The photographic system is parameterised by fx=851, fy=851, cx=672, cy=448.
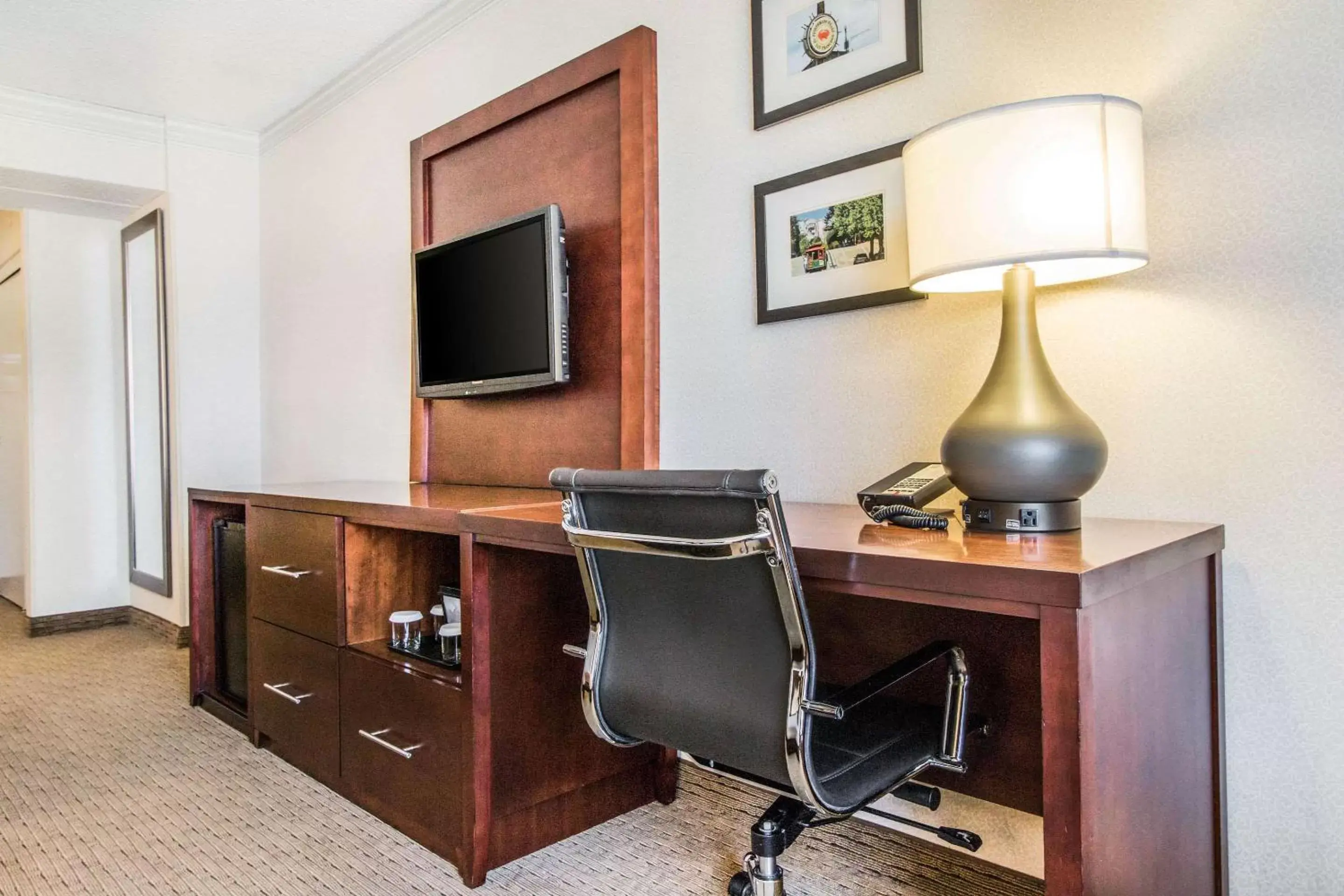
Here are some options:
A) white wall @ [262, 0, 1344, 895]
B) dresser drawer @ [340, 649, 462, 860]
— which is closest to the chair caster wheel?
dresser drawer @ [340, 649, 462, 860]

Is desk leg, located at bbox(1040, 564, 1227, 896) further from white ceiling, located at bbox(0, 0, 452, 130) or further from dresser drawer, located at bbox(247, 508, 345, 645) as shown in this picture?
white ceiling, located at bbox(0, 0, 452, 130)

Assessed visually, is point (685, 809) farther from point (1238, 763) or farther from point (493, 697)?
point (1238, 763)

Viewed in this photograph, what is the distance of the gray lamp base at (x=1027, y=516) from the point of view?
1.27 meters

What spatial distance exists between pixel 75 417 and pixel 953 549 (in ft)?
15.7

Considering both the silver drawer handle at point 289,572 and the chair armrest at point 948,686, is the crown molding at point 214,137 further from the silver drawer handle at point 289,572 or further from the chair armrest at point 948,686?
the chair armrest at point 948,686

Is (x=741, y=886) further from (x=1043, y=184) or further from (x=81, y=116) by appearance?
(x=81, y=116)

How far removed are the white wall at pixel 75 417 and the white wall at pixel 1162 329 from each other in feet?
11.6

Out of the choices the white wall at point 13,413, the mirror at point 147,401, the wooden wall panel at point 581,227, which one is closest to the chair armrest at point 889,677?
the wooden wall panel at point 581,227

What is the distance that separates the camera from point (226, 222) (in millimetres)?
4145

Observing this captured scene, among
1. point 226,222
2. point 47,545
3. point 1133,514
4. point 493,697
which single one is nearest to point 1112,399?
point 1133,514

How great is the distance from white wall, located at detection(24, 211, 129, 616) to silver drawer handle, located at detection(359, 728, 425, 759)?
326cm

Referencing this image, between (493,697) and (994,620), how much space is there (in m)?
1.03

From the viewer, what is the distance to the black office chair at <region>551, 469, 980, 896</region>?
3.73ft

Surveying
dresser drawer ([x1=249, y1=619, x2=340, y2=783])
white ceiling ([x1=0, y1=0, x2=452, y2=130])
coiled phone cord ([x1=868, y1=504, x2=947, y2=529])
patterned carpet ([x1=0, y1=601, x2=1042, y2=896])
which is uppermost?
white ceiling ([x1=0, y1=0, x2=452, y2=130])
